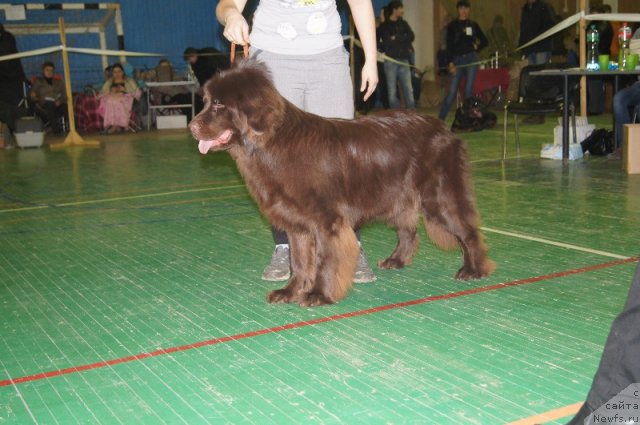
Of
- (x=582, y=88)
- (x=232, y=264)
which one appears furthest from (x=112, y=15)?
(x=232, y=264)

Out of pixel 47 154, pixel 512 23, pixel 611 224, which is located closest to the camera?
pixel 611 224

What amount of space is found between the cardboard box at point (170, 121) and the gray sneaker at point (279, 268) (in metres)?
12.5

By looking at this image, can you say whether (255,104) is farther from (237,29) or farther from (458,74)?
(458,74)

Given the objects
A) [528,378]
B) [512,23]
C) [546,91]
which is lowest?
[528,378]

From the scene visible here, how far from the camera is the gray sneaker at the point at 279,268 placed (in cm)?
425

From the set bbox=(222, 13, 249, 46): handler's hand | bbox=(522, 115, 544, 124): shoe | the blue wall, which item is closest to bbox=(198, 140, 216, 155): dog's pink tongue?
bbox=(222, 13, 249, 46): handler's hand

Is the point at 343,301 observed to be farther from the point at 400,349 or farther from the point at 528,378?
the point at 528,378

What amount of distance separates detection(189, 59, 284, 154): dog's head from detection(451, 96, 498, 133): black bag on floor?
985cm

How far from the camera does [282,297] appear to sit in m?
3.83

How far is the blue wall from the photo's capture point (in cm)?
1748

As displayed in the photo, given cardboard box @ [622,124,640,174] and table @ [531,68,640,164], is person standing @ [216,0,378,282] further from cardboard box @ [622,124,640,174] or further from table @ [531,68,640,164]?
table @ [531,68,640,164]

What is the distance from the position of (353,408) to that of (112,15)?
1731cm

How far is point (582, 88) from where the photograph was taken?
10.2 metres

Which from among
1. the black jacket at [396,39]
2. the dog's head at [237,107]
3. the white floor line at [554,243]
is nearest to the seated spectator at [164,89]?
the black jacket at [396,39]
